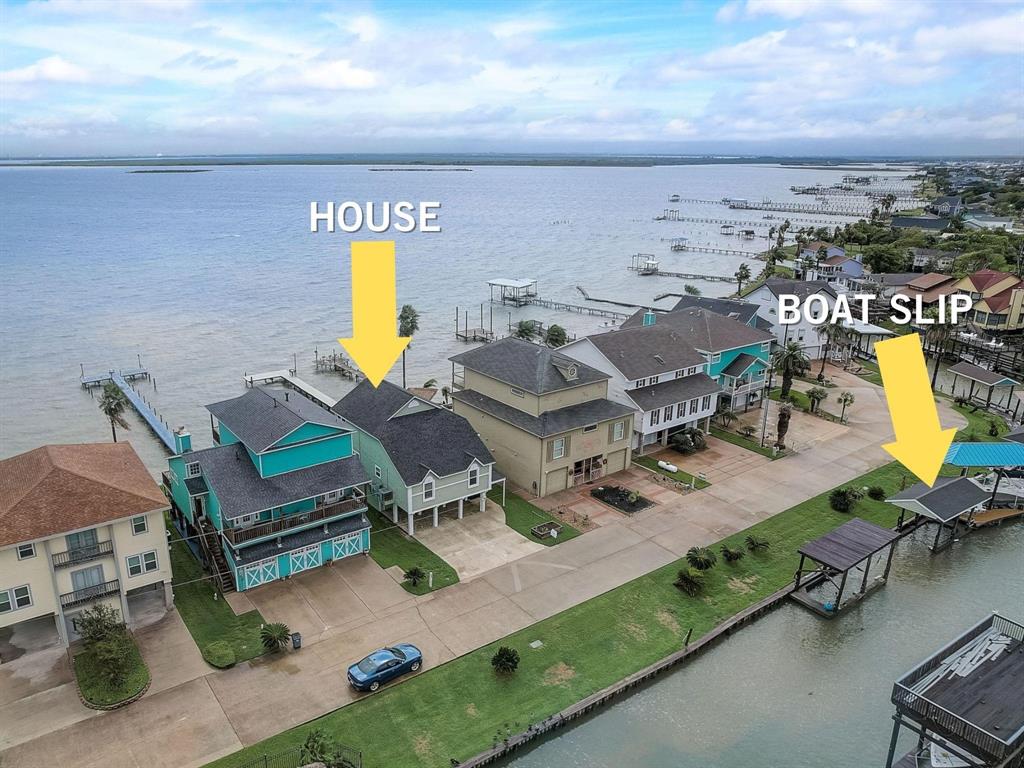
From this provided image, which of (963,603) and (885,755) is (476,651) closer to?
(885,755)

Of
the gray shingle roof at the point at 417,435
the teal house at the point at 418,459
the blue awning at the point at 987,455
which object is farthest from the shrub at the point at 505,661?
the blue awning at the point at 987,455

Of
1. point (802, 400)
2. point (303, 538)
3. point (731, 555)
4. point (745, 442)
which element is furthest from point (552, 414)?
point (802, 400)

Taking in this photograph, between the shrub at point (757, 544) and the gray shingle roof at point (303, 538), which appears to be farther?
the shrub at point (757, 544)

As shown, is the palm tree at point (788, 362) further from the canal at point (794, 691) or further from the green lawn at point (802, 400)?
the canal at point (794, 691)

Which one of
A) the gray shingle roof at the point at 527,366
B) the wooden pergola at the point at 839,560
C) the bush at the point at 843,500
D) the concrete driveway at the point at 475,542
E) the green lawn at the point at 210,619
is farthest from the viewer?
the gray shingle roof at the point at 527,366

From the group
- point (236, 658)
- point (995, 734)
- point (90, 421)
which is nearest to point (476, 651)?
point (236, 658)

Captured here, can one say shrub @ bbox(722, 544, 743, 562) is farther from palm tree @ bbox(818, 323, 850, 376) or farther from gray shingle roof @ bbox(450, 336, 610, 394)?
palm tree @ bbox(818, 323, 850, 376)

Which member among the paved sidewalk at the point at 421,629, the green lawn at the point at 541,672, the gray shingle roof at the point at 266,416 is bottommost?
the green lawn at the point at 541,672

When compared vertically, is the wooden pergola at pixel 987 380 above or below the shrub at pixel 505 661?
above
